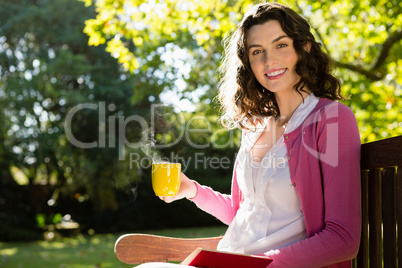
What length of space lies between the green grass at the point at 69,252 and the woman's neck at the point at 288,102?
6.94 meters

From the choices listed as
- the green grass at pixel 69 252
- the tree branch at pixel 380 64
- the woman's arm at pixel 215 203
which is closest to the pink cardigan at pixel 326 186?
the woman's arm at pixel 215 203

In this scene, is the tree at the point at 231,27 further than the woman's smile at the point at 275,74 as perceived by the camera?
Yes

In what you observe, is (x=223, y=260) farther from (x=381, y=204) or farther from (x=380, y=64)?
(x=380, y=64)

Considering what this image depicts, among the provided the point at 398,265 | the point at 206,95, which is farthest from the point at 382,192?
the point at 206,95

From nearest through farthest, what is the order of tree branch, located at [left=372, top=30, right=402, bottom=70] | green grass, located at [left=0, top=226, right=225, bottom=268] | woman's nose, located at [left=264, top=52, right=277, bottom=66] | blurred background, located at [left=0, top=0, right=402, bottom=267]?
1. woman's nose, located at [left=264, top=52, right=277, bottom=66]
2. tree branch, located at [left=372, top=30, right=402, bottom=70]
3. green grass, located at [left=0, top=226, right=225, bottom=268]
4. blurred background, located at [left=0, top=0, right=402, bottom=267]

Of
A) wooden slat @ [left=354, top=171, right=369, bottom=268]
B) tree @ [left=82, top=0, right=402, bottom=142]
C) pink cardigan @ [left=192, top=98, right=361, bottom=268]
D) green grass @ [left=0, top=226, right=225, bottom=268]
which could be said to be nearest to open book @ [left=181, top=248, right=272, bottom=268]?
pink cardigan @ [left=192, top=98, right=361, bottom=268]

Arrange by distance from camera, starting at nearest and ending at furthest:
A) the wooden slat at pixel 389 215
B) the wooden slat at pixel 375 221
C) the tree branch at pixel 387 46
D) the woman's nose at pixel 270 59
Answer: the wooden slat at pixel 389 215, the wooden slat at pixel 375 221, the woman's nose at pixel 270 59, the tree branch at pixel 387 46

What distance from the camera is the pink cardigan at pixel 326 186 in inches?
60.4

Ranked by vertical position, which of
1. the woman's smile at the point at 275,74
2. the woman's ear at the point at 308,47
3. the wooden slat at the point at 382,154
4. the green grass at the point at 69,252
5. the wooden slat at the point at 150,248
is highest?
the woman's ear at the point at 308,47

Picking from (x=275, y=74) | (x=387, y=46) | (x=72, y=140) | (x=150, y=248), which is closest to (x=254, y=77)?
(x=275, y=74)

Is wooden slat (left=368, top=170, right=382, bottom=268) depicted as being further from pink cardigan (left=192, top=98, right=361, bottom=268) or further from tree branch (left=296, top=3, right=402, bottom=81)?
tree branch (left=296, top=3, right=402, bottom=81)

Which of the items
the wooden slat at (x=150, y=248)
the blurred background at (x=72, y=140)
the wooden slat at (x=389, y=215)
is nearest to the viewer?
the wooden slat at (x=389, y=215)

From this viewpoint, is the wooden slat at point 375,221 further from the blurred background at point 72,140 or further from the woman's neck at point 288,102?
the blurred background at point 72,140

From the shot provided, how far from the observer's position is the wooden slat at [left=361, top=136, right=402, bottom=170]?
1.41 meters
